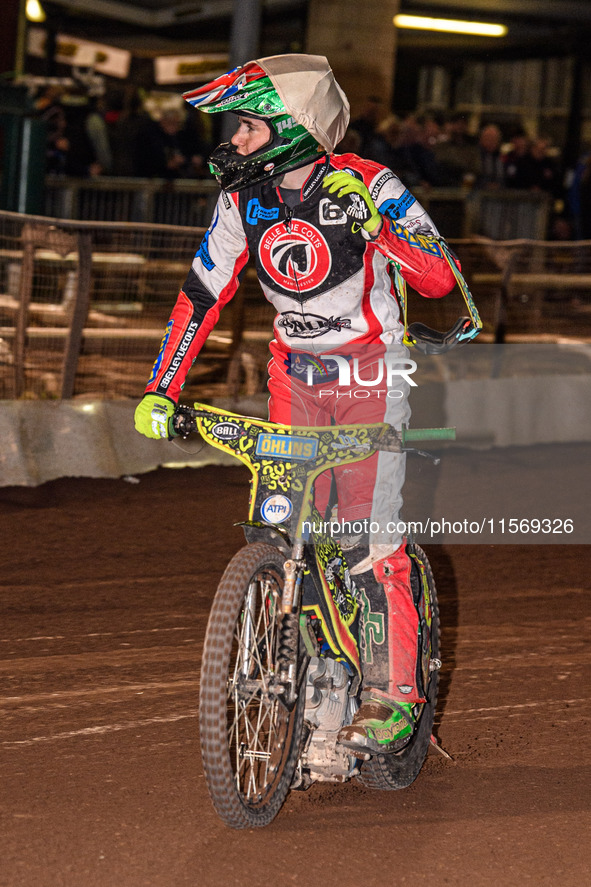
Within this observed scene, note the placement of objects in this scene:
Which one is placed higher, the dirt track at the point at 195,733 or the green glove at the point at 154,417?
the green glove at the point at 154,417

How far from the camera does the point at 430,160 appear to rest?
18500mm

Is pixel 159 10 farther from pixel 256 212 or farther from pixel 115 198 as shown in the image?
pixel 256 212

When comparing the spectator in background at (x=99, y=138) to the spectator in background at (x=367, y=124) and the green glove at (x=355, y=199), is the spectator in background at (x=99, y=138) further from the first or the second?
the green glove at (x=355, y=199)

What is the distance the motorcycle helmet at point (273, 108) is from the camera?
12.5ft

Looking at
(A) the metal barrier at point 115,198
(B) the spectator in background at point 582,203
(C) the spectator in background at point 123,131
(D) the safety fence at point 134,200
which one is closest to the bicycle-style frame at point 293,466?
(D) the safety fence at point 134,200

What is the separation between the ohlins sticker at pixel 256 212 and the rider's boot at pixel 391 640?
1.16 metres

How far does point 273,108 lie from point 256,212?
0.38 metres

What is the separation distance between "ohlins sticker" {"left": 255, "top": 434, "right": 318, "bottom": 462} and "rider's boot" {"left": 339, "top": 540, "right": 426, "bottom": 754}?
501 mm

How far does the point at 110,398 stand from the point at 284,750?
6.26m

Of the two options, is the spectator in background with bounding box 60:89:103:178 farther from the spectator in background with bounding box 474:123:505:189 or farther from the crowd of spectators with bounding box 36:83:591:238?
the spectator in background with bounding box 474:123:505:189

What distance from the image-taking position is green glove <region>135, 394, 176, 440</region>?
3.87 m

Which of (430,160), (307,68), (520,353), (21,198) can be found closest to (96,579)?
(307,68)

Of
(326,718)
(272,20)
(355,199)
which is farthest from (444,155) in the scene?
(326,718)

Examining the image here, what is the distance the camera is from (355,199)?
3.75 m
